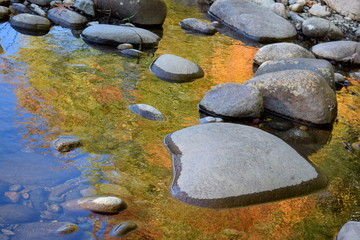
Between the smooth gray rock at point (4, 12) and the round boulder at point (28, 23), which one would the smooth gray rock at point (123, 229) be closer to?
the round boulder at point (28, 23)

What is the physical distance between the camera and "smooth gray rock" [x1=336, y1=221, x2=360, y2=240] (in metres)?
2.96

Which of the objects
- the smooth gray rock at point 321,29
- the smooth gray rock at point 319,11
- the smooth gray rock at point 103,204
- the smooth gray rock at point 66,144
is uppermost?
the smooth gray rock at point 103,204

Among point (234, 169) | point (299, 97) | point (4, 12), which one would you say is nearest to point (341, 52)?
point (299, 97)

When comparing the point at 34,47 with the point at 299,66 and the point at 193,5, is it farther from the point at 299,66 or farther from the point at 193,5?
the point at 193,5

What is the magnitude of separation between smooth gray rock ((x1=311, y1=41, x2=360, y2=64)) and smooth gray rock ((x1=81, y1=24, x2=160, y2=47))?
10.1ft

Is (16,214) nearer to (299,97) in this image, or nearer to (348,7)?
(299,97)

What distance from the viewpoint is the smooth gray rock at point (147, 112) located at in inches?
182

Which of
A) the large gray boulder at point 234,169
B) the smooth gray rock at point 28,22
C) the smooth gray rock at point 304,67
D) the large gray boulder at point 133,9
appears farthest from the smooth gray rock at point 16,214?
the large gray boulder at point 133,9

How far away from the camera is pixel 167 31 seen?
816cm

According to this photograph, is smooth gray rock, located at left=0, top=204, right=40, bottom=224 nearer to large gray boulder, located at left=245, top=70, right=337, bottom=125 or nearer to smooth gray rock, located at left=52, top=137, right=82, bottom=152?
smooth gray rock, located at left=52, top=137, right=82, bottom=152

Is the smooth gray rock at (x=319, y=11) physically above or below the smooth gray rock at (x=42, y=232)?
below

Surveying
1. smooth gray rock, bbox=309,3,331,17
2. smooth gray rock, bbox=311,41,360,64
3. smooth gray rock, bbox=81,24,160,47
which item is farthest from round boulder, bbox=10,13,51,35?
smooth gray rock, bbox=309,3,331,17

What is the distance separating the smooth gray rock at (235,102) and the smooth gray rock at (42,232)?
2.49 metres

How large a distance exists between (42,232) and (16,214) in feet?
0.86
